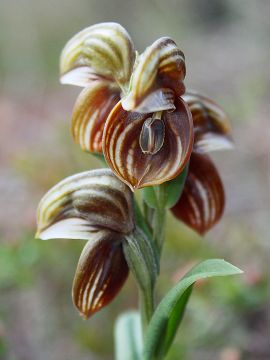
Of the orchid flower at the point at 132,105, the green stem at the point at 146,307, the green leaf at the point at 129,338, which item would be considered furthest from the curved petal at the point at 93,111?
the green leaf at the point at 129,338

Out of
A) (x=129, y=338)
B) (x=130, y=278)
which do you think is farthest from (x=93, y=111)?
(x=130, y=278)

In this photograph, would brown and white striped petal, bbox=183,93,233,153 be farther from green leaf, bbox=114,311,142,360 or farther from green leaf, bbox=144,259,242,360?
green leaf, bbox=114,311,142,360

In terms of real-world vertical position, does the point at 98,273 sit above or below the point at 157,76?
below

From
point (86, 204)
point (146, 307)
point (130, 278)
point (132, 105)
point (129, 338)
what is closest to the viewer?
point (132, 105)

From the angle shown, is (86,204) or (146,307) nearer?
(86,204)

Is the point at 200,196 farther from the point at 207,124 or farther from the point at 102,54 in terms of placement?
the point at 102,54

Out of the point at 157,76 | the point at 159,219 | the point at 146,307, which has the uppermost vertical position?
the point at 157,76

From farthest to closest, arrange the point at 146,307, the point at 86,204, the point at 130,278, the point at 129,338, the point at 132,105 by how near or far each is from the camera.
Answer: the point at 130,278 < the point at 129,338 < the point at 146,307 < the point at 86,204 < the point at 132,105

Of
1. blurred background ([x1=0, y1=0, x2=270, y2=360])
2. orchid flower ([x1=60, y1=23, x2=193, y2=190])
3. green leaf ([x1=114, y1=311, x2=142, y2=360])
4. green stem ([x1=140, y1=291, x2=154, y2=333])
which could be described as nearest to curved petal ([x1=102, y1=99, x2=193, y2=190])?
orchid flower ([x1=60, y1=23, x2=193, y2=190])
